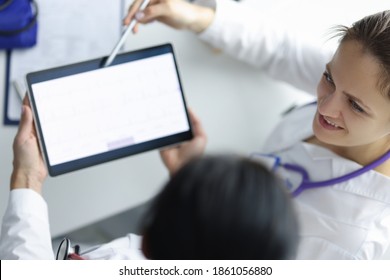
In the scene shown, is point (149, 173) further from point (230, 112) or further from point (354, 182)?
point (354, 182)

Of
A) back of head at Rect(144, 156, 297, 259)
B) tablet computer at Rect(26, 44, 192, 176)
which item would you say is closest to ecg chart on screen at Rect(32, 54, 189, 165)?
tablet computer at Rect(26, 44, 192, 176)

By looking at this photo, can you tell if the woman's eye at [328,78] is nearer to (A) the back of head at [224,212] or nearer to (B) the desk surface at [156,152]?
(B) the desk surface at [156,152]

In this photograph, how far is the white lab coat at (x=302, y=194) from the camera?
63cm

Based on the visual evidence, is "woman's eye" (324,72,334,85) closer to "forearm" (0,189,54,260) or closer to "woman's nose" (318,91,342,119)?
"woman's nose" (318,91,342,119)

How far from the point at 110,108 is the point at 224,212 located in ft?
1.31

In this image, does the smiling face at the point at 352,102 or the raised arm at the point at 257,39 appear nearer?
the smiling face at the point at 352,102

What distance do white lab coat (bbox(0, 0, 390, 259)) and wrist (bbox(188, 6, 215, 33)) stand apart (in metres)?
0.01

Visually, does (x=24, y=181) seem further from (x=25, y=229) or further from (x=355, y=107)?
(x=355, y=107)

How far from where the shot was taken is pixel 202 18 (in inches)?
33.1

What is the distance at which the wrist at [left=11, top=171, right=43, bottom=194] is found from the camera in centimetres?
66

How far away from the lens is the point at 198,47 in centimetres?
92

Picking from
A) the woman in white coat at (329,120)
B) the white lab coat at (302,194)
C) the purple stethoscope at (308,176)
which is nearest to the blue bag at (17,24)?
the woman in white coat at (329,120)

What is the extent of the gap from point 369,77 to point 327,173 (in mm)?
214
